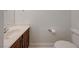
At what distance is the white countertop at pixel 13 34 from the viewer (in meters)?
0.83

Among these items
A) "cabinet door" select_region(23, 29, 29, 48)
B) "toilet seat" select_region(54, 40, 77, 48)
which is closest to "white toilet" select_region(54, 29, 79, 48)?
"toilet seat" select_region(54, 40, 77, 48)

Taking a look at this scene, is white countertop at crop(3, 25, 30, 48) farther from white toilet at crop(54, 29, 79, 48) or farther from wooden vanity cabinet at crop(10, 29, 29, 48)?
white toilet at crop(54, 29, 79, 48)

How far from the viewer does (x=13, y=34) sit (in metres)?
0.91

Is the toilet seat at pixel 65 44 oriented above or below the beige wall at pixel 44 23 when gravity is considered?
below

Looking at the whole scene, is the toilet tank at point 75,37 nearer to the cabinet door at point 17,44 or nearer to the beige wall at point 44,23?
the beige wall at point 44,23

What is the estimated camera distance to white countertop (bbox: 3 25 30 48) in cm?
83

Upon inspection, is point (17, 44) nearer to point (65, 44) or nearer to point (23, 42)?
point (23, 42)

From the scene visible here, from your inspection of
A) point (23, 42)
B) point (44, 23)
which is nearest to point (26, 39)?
point (23, 42)

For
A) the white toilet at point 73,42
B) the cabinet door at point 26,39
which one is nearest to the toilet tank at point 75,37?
the white toilet at point 73,42

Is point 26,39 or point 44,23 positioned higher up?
point 44,23
